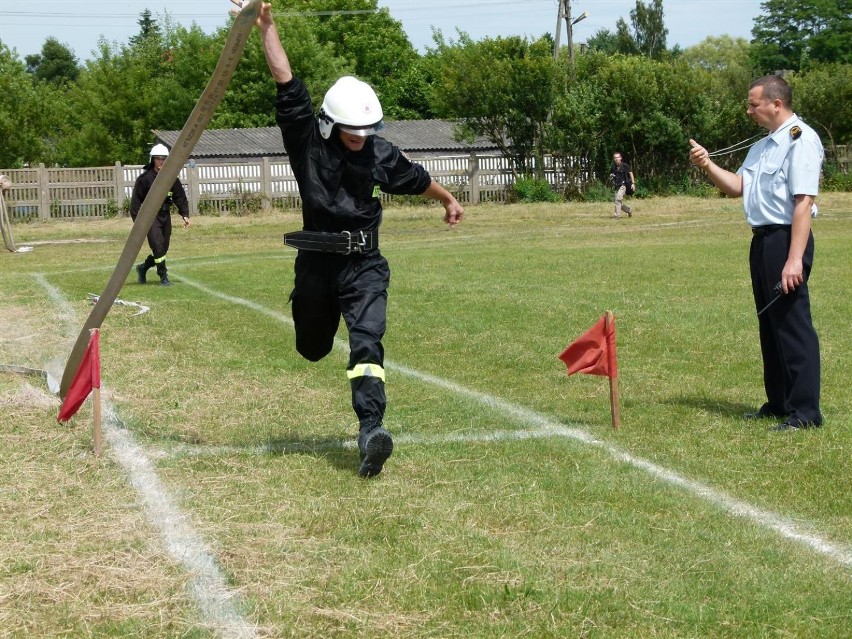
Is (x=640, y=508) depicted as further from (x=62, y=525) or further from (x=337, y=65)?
(x=337, y=65)

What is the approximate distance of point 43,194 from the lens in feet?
129

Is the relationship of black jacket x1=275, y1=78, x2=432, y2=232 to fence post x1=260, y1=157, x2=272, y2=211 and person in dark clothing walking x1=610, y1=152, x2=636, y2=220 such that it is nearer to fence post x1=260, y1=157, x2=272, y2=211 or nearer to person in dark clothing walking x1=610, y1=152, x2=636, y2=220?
person in dark clothing walking x1=610, y1=152, x2=636, y2=220

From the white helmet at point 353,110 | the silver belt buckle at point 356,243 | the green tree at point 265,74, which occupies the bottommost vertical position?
the silver belt buckle at point 356,243

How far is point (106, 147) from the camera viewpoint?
62562 mm

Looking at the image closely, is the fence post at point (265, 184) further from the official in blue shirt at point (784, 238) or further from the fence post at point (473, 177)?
the official in blue shirt at point (784, 238)

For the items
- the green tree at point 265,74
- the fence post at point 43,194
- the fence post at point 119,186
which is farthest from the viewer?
the green tree at point 265,74

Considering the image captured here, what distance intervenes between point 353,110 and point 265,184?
35871 mm

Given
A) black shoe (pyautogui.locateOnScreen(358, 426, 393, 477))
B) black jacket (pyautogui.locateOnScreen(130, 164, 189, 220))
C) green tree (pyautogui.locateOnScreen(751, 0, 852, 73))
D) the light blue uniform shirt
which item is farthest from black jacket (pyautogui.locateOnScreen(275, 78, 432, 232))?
green tree (pyautogui.locateOnScreen(751, 0, 852, 73))

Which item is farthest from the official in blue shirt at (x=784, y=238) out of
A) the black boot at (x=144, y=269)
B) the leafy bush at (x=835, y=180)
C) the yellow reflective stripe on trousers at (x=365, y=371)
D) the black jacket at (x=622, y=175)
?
the leafy bush at (x=835, y=180)

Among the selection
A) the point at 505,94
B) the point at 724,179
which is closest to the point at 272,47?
the point at 724,179

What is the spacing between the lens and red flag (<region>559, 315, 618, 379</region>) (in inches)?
289

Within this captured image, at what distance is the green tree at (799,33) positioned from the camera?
89.4m

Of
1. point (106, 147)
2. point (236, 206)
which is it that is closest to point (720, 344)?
point (236, 206)

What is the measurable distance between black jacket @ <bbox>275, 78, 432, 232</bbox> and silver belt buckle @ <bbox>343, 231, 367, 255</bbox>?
0.17 feet
